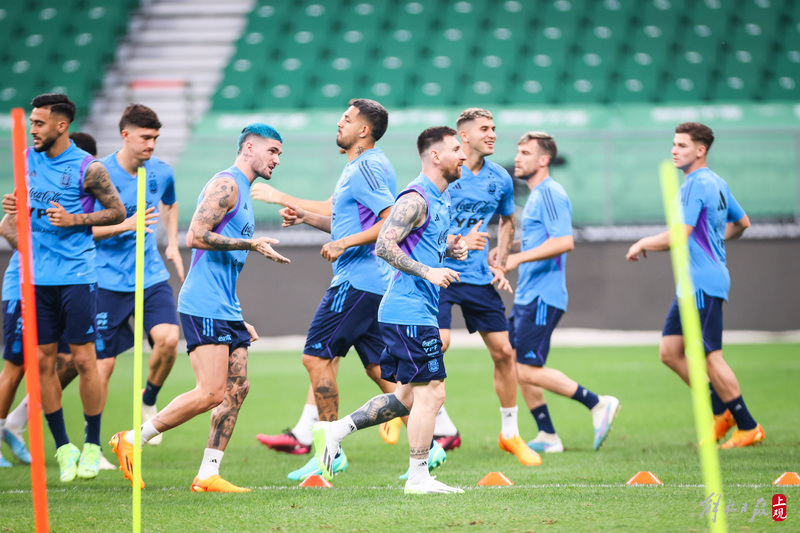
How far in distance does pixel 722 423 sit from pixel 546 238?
79.9 inches

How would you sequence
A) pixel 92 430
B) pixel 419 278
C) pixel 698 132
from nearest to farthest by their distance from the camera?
1. pixel 419 278
2. pixel 92 430
3. pixel 698 132

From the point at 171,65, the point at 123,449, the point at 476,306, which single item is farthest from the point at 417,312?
the point at 171,65

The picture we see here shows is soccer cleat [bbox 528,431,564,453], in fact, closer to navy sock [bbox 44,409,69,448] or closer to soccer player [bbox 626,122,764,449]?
soccer player [bbox 626,122,764,449]

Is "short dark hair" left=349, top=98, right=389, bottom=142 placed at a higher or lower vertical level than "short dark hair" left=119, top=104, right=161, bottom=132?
higher

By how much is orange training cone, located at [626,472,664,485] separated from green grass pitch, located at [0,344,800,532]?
0.07m

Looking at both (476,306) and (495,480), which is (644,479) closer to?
(495,480)

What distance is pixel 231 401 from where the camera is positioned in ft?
17.6

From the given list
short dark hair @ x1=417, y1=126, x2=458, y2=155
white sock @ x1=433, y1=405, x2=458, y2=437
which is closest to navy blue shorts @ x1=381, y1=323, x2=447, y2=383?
short dark hair @ x1=417, y1=126, x2=458, y2=155

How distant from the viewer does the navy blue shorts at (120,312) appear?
6855 millimetres

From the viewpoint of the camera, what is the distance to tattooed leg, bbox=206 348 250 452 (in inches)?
210

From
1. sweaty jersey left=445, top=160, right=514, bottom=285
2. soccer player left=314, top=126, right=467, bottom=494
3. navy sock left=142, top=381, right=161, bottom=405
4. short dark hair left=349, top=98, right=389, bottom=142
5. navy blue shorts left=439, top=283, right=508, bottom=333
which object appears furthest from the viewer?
navy sock left=142, top=381, right=161, bottom=405

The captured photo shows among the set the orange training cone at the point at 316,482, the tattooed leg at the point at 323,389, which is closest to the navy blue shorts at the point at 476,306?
the tattooed leg at the point at 323,389

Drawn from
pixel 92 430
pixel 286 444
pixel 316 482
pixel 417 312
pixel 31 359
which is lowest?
pixel 286 444

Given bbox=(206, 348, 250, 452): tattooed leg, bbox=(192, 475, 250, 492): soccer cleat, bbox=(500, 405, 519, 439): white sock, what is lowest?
bbox=(500, 405, 519, 439): white sock
